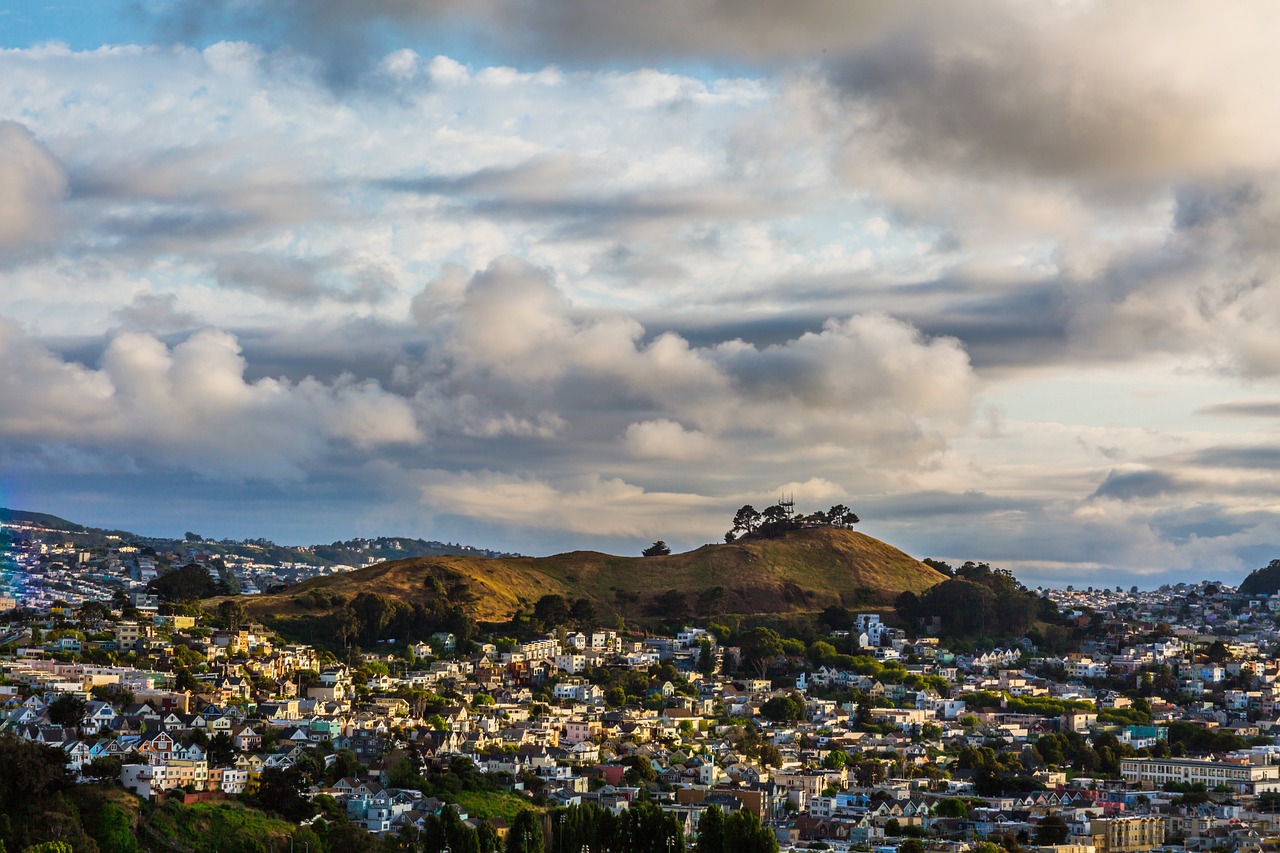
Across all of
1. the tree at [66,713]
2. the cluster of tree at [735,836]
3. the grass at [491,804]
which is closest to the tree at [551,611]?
the grass at [491,804]

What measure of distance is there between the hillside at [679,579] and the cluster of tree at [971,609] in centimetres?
846

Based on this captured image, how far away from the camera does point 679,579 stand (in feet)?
584

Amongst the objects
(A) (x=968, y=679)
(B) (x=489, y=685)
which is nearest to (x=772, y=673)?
(A) (x=968, y=679)

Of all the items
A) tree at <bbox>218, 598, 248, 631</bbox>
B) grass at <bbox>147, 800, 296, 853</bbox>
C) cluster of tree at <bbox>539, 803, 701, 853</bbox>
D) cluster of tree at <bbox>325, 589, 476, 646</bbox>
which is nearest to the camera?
cluster of tree at <bbox>539, 803, 701, 853</bbox>

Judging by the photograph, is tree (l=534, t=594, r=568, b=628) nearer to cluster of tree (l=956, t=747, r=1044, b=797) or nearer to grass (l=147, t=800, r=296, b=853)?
cluster of tree (l=956, t=747, r=1044, b=797)

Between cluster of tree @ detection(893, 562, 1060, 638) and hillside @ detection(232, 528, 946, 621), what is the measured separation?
333 inches

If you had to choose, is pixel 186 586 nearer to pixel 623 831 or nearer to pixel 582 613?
pixel 582 613

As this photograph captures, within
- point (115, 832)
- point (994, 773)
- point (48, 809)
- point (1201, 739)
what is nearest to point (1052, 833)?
point (994, 773)

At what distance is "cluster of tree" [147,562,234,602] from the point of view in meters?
142

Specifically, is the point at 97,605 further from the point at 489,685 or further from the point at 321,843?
the point at 321,843

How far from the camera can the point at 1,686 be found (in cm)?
9194

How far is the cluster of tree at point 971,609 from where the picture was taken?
165250 millimetres

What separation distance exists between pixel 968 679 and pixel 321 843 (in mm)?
84333

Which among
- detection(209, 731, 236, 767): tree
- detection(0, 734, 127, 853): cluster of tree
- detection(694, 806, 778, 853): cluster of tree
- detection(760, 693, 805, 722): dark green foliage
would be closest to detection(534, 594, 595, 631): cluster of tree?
detection(760, 693, 805, 722): dark green foliage
